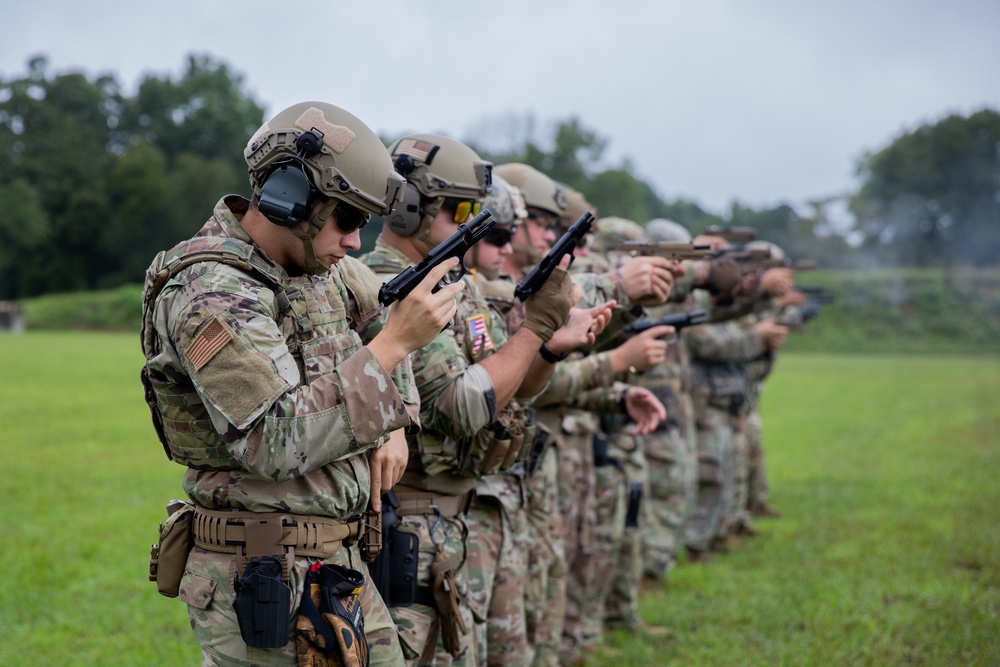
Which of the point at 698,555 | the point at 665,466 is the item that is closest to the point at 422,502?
the point at 665,466

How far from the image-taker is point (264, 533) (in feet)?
9.64

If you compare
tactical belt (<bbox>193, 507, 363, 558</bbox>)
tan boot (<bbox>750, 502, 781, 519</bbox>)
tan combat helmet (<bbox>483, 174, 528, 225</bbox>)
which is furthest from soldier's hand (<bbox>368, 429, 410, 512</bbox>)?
tan boot (<bbox>750, 502, 781, 519</bbox>)

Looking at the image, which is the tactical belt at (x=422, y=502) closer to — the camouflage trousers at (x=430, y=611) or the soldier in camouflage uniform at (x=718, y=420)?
the camouflage trousers at (x=430, y=611)

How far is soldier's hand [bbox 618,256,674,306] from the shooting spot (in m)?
5.09

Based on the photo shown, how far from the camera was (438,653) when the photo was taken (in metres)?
3.96

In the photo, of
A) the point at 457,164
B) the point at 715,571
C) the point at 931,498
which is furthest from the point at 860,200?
the point at 457,164

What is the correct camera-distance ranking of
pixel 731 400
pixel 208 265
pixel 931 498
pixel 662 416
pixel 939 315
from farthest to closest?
pixel 939 315 < pixel 931 498 < pixel 731 400 < pixel 662 416 < pixel 208 265

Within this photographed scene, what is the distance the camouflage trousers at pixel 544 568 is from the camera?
5148mm

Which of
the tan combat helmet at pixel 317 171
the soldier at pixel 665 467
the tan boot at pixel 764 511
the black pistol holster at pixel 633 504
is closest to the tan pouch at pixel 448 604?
the tan combat helmet at pixel 317 171

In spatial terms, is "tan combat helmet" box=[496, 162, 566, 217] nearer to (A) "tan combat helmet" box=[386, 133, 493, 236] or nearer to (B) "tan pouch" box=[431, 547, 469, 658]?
(A) "tan combat helmet" box=[386, 133, 493, 236]

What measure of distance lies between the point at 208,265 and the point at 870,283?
139 feet

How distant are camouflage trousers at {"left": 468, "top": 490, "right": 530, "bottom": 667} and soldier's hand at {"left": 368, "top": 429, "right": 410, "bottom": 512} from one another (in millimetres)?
1125

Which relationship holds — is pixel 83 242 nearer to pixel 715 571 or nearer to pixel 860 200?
pixel 860 200

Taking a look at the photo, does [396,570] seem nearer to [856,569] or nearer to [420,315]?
[420,315]
